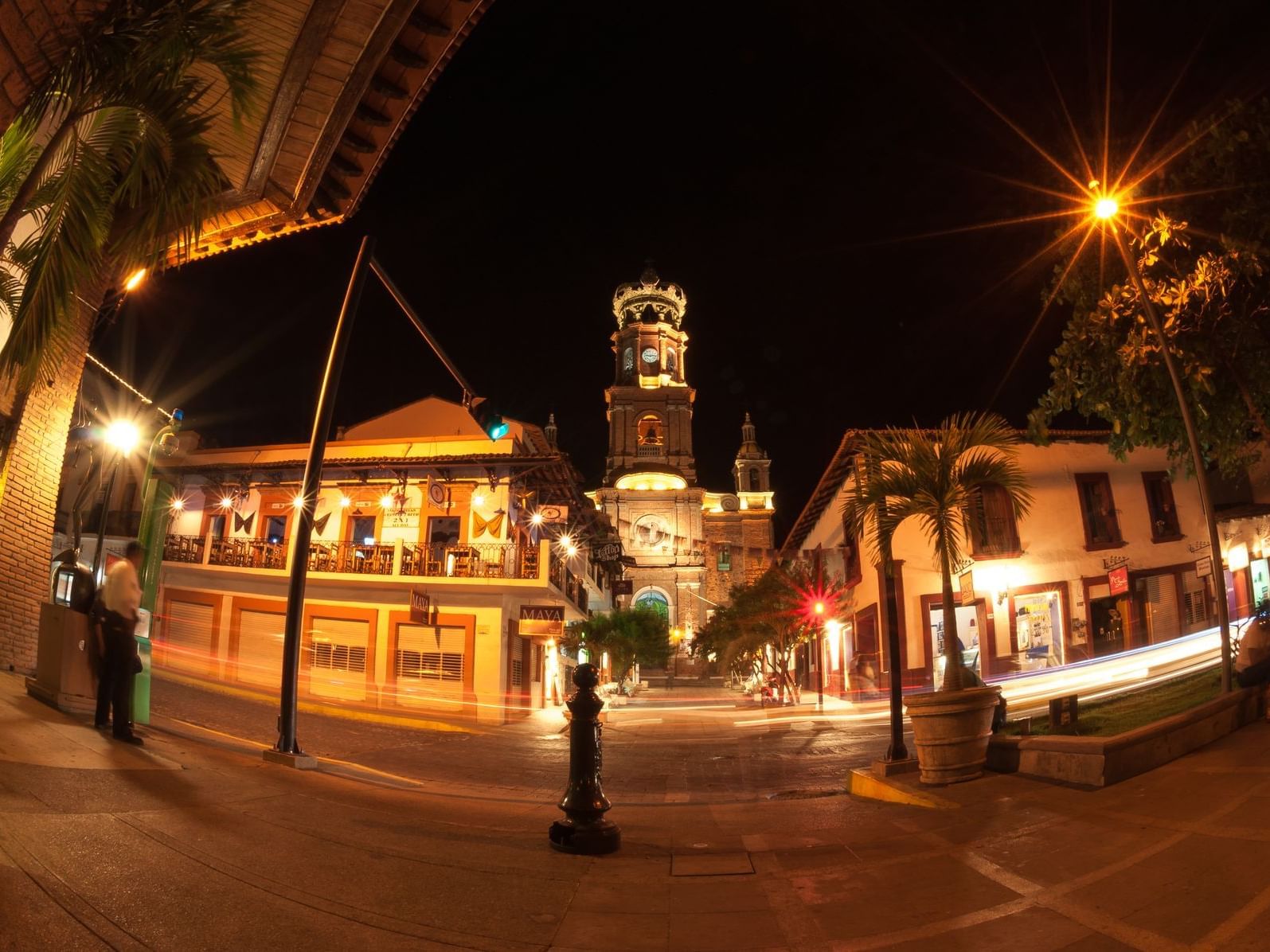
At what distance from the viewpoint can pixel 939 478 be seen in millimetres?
7742

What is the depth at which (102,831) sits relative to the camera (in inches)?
136

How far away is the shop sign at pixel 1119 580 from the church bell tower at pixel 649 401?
4174cm

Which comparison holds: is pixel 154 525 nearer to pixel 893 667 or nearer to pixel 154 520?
pixel 154 520

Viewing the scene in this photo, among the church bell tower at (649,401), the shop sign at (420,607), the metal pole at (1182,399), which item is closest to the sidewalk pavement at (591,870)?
the metal pole at (1182,399)

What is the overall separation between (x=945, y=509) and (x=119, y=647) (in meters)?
7.79

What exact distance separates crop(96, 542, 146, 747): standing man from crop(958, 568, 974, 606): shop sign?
61.1 ft

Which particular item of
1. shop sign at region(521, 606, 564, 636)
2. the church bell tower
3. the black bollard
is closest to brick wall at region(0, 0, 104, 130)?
the black bollard

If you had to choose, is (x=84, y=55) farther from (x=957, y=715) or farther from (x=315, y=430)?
(x=957, y=715)

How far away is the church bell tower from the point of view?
63.8 metres

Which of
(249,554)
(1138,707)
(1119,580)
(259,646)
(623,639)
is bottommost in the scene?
(623,639)

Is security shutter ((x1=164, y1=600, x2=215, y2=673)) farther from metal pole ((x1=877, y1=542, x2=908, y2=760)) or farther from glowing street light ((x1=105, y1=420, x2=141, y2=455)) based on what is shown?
metal pole ((x1=877, y1=542, x2=908, y2=760))

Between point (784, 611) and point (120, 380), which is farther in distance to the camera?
point (784, 611)

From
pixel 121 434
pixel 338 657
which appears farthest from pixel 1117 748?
pixel 338 657

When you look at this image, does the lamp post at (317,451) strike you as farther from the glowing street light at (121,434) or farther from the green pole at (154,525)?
the green pole at (154,525)
